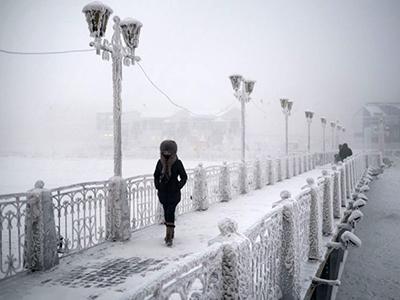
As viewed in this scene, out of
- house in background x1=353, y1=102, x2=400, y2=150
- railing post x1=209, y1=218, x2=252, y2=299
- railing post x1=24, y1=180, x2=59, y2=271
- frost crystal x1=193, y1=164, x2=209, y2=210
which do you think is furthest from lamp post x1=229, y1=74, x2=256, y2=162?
house in background x1=353, y1=102, x2=400, y2=150

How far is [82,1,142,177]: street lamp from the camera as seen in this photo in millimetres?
7324

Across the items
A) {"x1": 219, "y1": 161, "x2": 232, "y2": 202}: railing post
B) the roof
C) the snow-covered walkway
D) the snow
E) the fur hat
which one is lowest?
the snow-covered walkway

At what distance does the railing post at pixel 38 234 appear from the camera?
5.65 m

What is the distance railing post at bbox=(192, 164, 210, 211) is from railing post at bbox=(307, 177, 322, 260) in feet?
16.7

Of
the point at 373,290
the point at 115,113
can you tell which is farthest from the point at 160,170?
the point at 373,290

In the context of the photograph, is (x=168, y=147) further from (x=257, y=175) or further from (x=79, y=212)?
(x=257, y=175)

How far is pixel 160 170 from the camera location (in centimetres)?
688

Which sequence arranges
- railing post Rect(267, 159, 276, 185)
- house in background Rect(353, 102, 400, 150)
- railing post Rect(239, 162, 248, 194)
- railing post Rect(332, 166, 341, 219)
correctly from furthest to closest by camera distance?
house in background Rect(353, 102, 400, 150) < railing post Rect(267, 159, 276, 185) < railing post Rect(239, 162, 248, 194) < railing post Rect(332, 166, 341, 219)

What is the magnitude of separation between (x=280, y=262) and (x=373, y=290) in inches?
125

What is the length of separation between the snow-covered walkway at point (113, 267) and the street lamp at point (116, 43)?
1782mm

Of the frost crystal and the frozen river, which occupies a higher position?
the frost crystal

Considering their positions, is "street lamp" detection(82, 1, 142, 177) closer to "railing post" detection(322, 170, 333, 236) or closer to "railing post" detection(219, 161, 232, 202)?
"railing post" detection(322, 170, 333, 236)

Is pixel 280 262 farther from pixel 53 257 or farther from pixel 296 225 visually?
pixel 53 257

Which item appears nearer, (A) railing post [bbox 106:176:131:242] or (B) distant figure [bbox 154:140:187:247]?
(B) distant figure [bbox 154:140:187:247]
